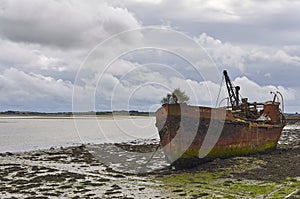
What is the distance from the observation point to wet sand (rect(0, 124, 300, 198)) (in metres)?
14.8

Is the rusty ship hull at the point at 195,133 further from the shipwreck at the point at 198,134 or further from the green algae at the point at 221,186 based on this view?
the green algae at the point at 221,186

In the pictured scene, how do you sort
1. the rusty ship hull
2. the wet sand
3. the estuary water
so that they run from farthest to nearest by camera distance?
the estuary water < the rusty ship hull < the wet sand

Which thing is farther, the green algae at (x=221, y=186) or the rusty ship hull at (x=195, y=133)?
the rusty ship hull at (x=195, y=133)

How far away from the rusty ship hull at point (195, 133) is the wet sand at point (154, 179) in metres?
0.60

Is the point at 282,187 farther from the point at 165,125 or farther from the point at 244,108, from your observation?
the point at 244,108

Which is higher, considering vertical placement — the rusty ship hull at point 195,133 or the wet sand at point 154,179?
the rusty ship hull at point 195,133

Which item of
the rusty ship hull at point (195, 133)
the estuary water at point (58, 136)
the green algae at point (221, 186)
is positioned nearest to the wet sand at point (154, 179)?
the green algae at point (221, 186)

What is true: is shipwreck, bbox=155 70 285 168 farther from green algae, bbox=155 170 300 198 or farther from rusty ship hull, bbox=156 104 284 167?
green algae, bbox=155 170 300 198

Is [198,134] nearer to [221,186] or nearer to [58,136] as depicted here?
[221,186]

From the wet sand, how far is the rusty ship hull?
1.97 feet

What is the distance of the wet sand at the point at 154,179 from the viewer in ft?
48.4

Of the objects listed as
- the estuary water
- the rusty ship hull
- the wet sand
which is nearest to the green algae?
the wet sand

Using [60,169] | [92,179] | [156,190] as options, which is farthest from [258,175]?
[60,169]

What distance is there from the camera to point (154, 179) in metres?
18.0
